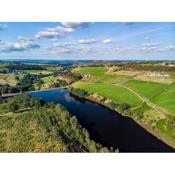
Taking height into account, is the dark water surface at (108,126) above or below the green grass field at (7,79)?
below

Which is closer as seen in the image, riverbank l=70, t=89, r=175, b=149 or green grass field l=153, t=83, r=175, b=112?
riverbank l=70, t=89, r=175, b=149

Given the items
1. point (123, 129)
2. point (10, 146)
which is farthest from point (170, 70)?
point (10, 146)

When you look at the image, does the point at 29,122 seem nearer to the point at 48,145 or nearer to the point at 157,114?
the point at 48,145

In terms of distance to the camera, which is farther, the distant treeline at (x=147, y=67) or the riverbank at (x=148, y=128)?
the distant treeline at (x=147, y=67)

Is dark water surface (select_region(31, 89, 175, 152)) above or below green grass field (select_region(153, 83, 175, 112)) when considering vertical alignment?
below

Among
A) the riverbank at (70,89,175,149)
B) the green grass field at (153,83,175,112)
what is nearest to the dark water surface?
the riverbank at (70,89,175,149)

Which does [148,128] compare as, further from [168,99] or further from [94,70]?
[94,70]

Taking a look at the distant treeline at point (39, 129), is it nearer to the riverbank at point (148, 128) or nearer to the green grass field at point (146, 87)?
the riverbank at point (148, 128)

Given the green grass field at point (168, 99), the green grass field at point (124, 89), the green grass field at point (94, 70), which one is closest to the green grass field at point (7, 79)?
the green grass field at point (124, 89)

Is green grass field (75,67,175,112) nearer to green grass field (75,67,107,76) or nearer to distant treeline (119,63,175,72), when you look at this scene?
green grass field (75,67,107,76)
